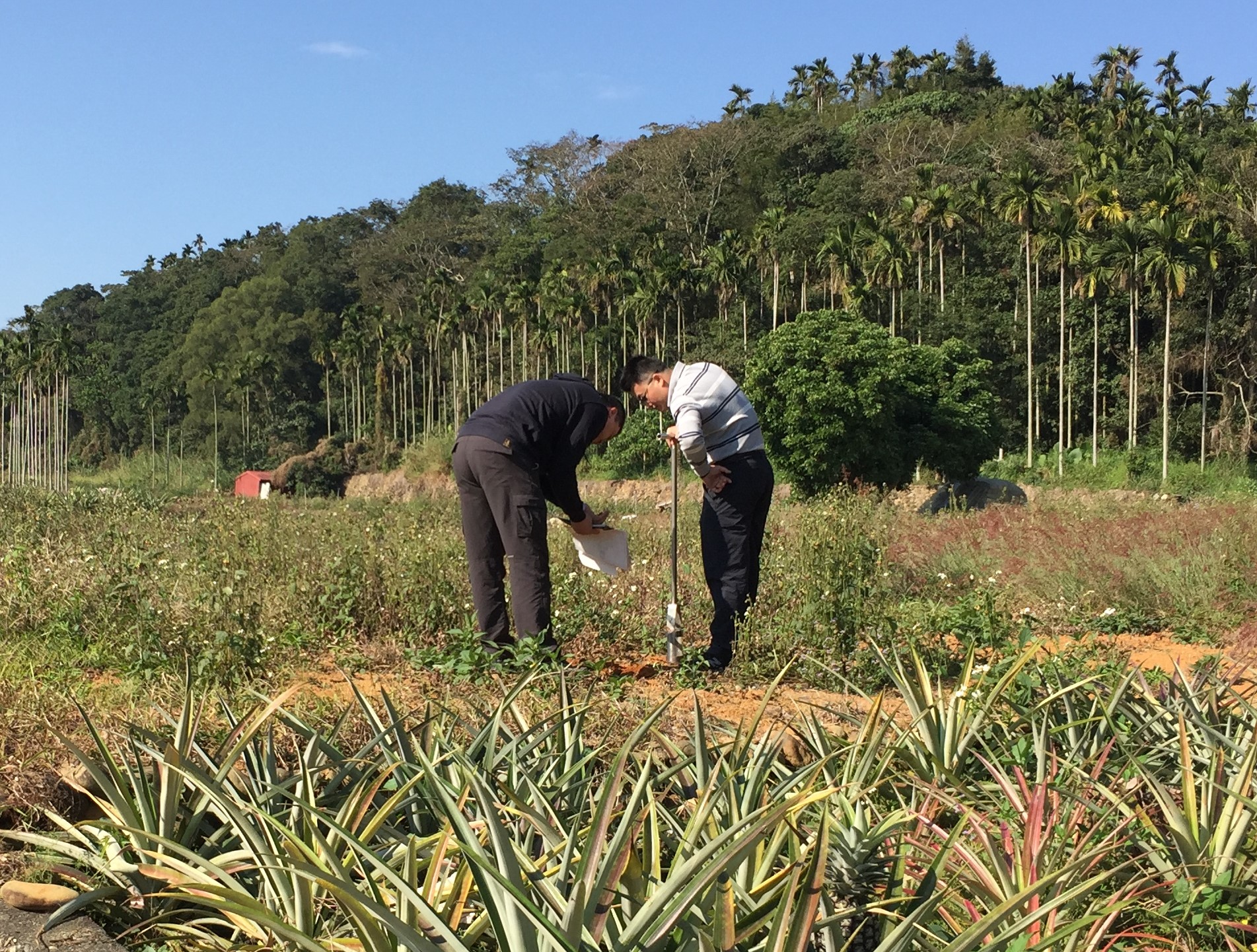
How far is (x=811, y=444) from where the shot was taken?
3219cm

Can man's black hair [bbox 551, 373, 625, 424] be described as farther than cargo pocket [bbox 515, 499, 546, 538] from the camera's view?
Yes

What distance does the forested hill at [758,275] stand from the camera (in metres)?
43.6

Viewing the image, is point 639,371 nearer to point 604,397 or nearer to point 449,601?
point 604,397

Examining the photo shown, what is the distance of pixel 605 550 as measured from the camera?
5.73 metres

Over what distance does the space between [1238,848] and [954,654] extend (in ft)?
9.13

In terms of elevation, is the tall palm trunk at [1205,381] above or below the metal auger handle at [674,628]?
above

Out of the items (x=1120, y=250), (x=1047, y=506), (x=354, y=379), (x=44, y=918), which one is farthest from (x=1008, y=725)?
(x=354, y=379)

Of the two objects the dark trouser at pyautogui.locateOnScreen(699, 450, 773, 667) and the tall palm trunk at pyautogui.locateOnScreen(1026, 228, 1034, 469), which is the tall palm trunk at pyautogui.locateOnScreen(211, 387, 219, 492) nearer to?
the tall palm trunk at pyautogui.locateOnScreen(1026, 228, 1034, 469)

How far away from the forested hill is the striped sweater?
37.1 metres

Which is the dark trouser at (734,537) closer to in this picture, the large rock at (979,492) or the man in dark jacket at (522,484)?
the man in dark jacket at (522,484)

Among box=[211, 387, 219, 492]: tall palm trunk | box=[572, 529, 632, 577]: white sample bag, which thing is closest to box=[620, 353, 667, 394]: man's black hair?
box=[572, 529, 632, 577]: white sample bag

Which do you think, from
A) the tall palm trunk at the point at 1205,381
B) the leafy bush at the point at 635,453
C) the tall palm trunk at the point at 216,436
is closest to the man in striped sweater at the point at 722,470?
the tall palm trunk at the point at 1205,381

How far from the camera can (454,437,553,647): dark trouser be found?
5.29 metres

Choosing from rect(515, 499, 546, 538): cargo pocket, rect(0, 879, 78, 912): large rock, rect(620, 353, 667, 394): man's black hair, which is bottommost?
rect(0, 879, 78, 912): large rock
